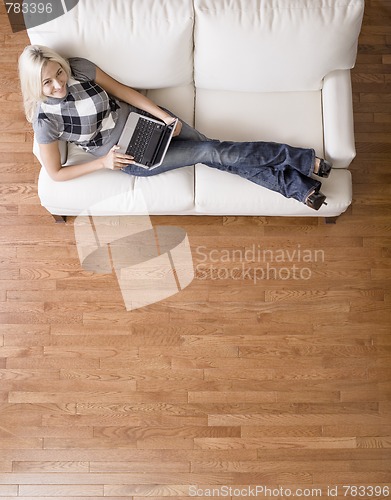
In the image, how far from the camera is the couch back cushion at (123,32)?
197 cm

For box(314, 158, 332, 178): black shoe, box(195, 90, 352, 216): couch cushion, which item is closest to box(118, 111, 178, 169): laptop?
box(195, 90, 352, 216): couch cushion

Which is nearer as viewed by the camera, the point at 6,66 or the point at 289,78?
the point at 289,78

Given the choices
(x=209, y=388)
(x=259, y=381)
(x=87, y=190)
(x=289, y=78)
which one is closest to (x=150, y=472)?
(x=209, y=388)

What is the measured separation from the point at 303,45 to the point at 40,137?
1018 mm

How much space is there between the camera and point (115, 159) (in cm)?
208

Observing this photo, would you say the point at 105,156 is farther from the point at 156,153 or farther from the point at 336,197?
the point at 336,197

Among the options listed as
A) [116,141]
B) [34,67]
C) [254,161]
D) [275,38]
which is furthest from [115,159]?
[275,38]

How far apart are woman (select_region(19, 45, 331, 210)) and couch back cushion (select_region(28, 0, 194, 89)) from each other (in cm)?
7

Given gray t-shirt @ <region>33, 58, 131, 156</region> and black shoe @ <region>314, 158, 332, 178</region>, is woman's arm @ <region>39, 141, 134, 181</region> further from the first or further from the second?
black shoe @ <region>314, 158, 332, 178</region>

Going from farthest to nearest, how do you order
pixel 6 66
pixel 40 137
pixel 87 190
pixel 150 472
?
1. pixel 6 66
2. pixel 150 472
3. pixel 87 190
4. pixel 40 137

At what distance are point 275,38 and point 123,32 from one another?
21.6 inches

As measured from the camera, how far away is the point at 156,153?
2119 mm

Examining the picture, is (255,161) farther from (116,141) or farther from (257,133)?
(116,141)

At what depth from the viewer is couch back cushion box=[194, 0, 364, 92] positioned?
1975mm
